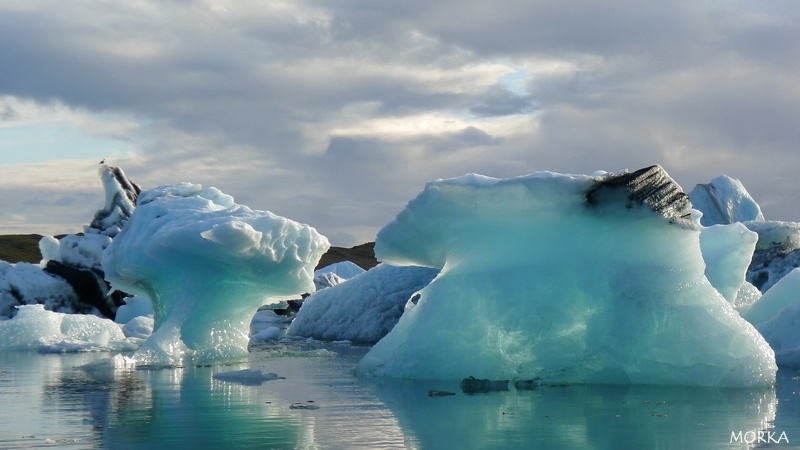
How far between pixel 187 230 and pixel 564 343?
7.56 meters

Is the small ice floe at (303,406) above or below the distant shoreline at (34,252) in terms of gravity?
below

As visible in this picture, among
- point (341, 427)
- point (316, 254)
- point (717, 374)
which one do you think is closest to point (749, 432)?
point (341, 427)

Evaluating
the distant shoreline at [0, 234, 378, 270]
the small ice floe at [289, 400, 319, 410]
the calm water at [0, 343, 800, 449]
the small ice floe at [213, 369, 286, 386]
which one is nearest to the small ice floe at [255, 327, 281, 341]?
the small ice floe at [213, 369, 286, 386]

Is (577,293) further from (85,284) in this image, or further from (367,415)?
(85,284)

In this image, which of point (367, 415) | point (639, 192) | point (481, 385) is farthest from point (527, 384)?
point (367, 415)

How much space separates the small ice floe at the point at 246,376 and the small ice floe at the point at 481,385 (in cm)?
270

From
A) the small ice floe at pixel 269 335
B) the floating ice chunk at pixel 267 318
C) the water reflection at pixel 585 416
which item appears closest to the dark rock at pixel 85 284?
the small ice floe at pixel 269 335

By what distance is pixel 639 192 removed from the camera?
39.6 feet

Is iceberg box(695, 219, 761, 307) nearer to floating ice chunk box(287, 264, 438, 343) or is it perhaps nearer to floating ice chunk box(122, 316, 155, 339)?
floating ice chunk box(287, 264, 438, 343)

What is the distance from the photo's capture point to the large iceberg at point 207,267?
17.0m

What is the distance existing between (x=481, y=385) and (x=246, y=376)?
10.9 ft

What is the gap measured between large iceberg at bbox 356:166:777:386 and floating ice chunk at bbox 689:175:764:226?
23987 millimetres

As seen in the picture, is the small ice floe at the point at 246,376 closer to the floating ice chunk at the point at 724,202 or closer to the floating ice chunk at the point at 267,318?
Answer: the floating ice chunk at the point at 724,202

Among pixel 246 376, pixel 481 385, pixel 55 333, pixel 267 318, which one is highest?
pixel 267 318
